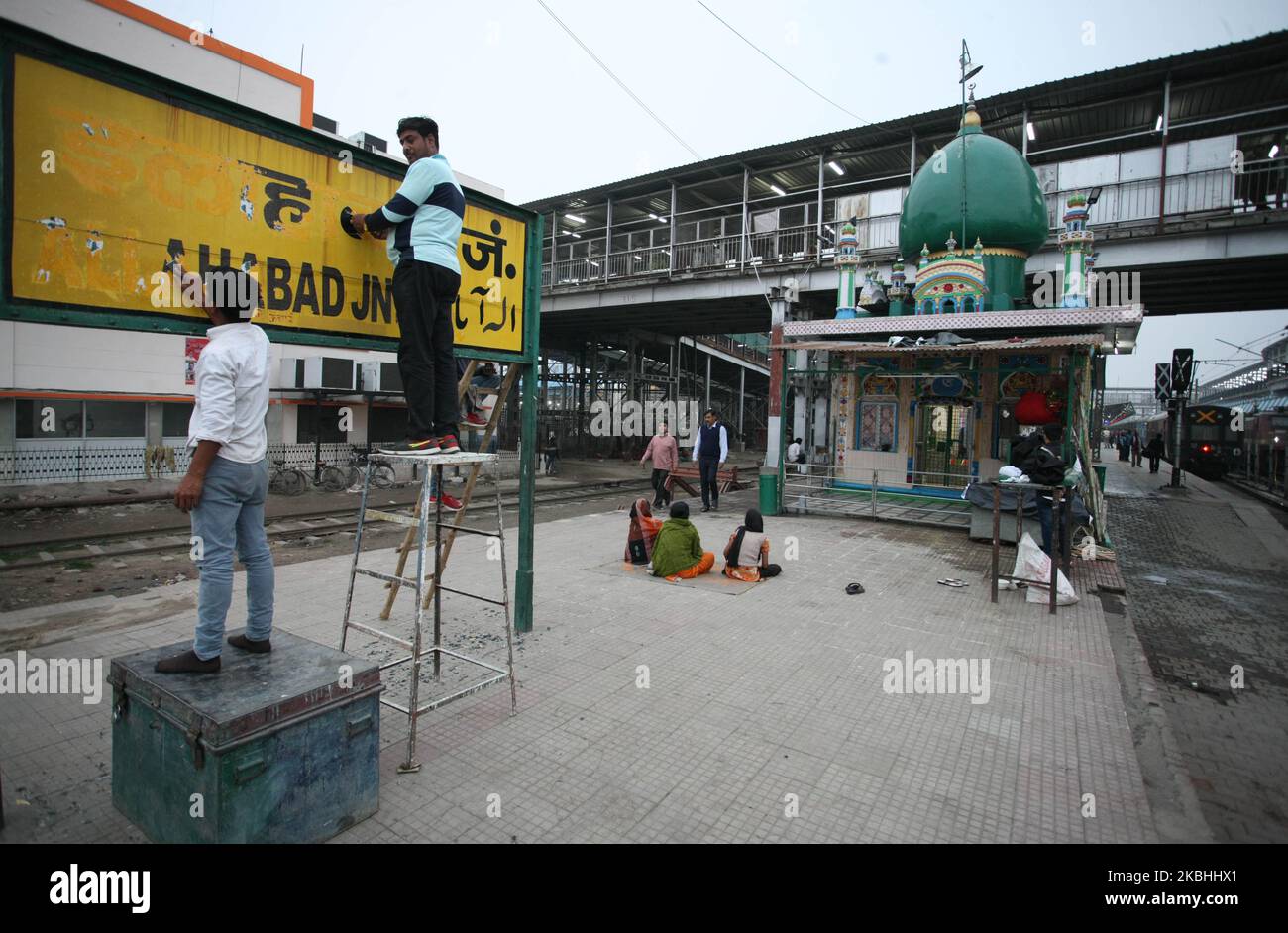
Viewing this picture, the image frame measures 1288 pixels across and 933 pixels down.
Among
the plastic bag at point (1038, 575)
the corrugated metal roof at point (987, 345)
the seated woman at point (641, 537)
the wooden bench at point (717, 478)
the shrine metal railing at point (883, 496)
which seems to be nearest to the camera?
the plastic bag at point (1038, 575)

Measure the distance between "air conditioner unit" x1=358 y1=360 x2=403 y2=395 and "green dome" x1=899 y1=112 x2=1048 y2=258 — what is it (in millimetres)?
15005

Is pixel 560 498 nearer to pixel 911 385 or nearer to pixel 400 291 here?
pixel 911 385

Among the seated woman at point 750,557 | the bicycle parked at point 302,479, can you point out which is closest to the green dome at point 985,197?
the seated woman at point 750,557

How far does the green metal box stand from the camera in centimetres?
281

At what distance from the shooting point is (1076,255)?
12.9m

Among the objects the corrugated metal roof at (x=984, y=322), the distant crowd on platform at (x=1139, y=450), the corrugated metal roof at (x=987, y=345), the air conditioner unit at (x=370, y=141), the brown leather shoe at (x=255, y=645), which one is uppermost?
the air conditioner unit at (x=370, y=141)

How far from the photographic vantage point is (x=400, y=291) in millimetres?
4293

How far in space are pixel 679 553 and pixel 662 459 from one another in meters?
6.27

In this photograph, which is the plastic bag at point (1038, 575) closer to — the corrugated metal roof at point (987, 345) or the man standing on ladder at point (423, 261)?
the corrugated metal roof at point (987, 345)

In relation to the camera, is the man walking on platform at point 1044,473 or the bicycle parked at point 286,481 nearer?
the man walking on platform at point 1044,473

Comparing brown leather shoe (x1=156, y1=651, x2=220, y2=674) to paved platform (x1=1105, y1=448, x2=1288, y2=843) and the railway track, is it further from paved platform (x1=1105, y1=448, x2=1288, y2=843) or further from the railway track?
the railway track

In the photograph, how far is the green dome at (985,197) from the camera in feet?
47.9

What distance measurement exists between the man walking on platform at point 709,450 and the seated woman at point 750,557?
212 inches

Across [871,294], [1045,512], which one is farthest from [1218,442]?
[1045,512]
